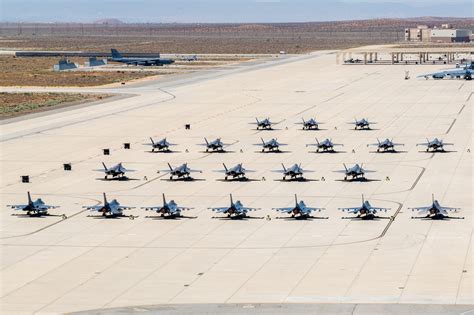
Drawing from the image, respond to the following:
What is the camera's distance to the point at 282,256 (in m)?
54.9

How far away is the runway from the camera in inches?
1917

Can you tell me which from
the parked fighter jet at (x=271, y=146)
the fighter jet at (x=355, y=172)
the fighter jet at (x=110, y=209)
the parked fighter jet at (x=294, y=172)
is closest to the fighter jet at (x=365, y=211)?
the fighter jet at (x=355, y=172)

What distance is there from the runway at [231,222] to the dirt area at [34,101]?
19.1 feet

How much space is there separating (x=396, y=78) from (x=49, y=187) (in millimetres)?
116730

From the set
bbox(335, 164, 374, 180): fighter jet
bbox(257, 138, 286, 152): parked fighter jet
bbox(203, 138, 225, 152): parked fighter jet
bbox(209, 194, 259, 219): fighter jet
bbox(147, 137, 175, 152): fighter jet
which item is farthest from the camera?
bbox(147, 137, 175, 152): fighter jet

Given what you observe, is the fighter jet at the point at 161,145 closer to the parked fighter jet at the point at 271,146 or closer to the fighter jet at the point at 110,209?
the parked fighter jet at the point at 271,146

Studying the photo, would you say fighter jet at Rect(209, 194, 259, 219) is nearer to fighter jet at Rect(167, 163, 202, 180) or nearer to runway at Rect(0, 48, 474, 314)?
runway at Rect(0, 48, 474, 314)

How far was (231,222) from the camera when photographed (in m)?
64.0

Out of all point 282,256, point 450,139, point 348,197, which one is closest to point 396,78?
point 450,139

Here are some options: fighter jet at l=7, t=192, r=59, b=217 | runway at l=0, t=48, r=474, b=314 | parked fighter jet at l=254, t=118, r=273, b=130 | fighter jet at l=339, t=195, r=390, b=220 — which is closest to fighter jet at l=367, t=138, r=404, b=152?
runway at l=0, t=48, r=474, b=314

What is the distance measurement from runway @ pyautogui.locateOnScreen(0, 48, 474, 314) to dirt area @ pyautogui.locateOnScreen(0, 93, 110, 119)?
5812 millimetres

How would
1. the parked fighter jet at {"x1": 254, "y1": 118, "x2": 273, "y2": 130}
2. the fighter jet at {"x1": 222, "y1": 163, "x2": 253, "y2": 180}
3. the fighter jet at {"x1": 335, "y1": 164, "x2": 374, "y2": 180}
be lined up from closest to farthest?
the fighter jet at {"x1": 335, "y1": 164, "x2": 374, "y2": 180} < the fighter jet at {"x1": 222, "y1": 163, "x2": 253, "y2": 180} < the parked fighter jet at {"x1": 254, "y1": 118, "x2": 273, "y2": 130}

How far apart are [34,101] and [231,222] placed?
8424 centimetres

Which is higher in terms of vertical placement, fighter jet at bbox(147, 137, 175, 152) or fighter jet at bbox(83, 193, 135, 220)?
fighter jet at bbox(83, 193, 135, 220)
